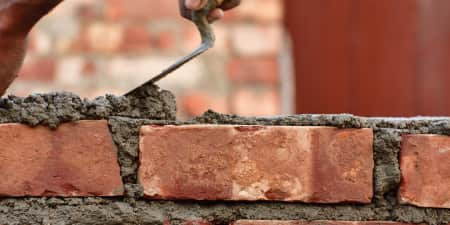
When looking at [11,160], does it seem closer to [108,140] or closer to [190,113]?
[108,140]

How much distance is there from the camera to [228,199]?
3.90ft

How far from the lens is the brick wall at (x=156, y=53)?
333cm

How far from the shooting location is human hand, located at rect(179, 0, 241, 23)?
1.24 meters

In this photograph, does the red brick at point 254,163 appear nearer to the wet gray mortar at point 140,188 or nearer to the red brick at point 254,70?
the wet gray mortar at point 140,188

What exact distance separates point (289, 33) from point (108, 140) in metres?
2.40

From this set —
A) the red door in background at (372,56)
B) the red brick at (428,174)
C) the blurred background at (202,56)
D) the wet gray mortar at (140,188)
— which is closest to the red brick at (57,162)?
the wet gray mortar at (140,188)

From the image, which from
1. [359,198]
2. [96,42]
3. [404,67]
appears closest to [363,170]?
[359,198]

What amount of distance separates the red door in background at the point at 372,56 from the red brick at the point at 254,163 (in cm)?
176

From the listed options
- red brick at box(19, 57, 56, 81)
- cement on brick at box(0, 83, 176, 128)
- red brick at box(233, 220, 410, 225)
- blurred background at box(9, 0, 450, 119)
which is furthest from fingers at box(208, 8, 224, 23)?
red brick at box(19, 57, 56, 81)

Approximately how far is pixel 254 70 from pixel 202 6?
7.03ft

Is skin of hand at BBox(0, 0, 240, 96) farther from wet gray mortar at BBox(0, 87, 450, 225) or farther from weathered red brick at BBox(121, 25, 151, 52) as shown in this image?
weathered red brick at BBox(121, 25, 151, 52)

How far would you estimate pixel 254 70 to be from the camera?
11.1ft

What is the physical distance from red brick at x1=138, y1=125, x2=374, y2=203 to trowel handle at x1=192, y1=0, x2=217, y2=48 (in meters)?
0.13

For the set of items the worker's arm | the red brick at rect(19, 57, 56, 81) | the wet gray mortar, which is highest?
the red brick at rect(19, 57, 56, 81)
